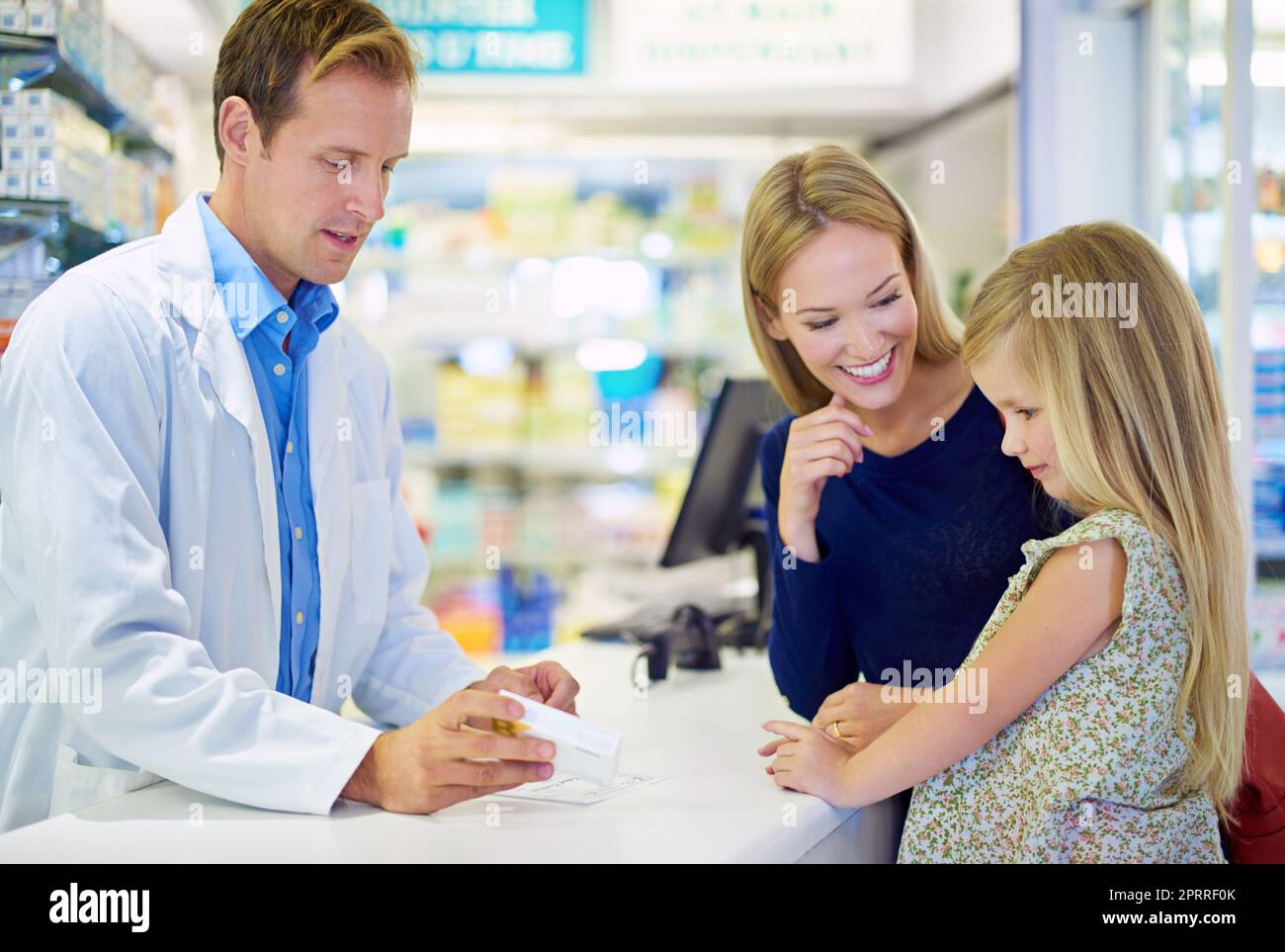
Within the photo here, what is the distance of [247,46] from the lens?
166 centimetres

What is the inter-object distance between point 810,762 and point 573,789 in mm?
313

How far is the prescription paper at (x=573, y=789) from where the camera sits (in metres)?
1.50

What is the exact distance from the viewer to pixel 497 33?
4262 mm

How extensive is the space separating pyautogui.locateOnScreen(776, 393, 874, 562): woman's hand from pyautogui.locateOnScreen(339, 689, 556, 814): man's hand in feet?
1.82

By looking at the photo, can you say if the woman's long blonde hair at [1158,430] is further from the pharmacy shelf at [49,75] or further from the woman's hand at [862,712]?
the pharmacy shelf at [49,75]

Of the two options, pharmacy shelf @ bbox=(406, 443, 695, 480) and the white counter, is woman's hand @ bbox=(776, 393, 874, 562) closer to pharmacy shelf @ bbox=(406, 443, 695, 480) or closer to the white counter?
the white counter

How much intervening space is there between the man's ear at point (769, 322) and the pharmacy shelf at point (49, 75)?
55.7 inches

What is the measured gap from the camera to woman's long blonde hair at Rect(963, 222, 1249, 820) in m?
1.39

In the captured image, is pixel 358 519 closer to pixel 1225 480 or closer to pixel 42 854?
pixel 42 854

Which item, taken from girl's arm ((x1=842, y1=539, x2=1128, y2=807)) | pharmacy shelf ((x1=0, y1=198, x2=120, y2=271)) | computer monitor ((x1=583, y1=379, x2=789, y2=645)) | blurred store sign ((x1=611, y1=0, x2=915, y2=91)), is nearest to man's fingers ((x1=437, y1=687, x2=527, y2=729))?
girl's arm ((x1=842, y1=539, x2=1128, y2=807))

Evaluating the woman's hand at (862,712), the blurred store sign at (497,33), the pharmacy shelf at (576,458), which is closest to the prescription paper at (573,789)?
the woman's hand at (862,712)

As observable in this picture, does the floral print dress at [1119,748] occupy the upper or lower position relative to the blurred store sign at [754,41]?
lower

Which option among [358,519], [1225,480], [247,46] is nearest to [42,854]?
[358,519]
